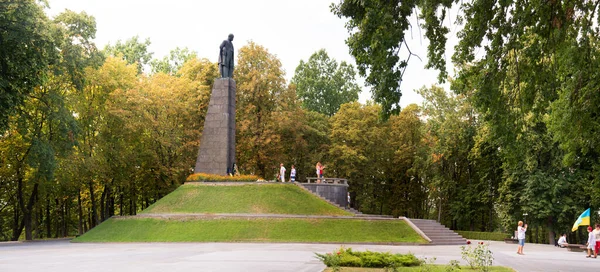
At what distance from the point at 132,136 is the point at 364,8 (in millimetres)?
37665

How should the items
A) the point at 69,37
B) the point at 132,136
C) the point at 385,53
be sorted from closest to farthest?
the point at 385,53, the point at 69,37, the point at 132,136

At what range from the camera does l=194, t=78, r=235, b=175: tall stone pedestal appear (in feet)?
139

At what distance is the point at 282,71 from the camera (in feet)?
183

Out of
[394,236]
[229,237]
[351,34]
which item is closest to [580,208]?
[394,236]

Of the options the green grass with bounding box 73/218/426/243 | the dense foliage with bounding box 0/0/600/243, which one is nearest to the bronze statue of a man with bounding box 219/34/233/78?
the dense foliage with bounding box 0/0/600/243

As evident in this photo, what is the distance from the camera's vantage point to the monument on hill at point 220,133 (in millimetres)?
42250

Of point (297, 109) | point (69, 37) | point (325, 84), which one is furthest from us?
point (325, 84)

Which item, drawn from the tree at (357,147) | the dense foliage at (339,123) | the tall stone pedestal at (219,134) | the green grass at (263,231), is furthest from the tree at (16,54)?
the tree at (357,147)

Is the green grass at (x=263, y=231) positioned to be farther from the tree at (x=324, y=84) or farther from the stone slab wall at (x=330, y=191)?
the tree at (x=324, y=84)

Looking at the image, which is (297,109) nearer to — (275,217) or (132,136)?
(132,136)

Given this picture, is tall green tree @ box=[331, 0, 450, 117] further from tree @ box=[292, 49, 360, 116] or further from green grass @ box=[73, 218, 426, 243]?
tree @ box=[292, 49, 360, 116]

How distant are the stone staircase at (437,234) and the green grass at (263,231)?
1.22 metres

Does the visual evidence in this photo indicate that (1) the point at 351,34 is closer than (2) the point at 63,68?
Yes

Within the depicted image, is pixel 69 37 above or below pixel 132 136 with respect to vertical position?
above
